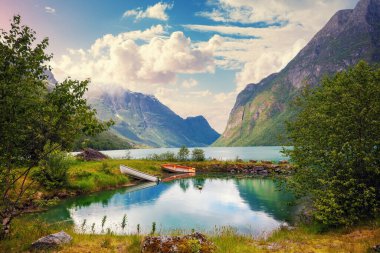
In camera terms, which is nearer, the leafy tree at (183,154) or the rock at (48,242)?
the rock at (48,242)

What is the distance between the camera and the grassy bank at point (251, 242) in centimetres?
1559

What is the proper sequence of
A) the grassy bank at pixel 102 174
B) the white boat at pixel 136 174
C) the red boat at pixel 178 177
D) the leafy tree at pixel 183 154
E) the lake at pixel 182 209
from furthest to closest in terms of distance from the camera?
the leafy tree at pixel 183 154 < the red boat at pixel 178 177 < the white boat at pixel 136 174 < the grassy bank at pixel 102 174 < the lake at pixel 182 209

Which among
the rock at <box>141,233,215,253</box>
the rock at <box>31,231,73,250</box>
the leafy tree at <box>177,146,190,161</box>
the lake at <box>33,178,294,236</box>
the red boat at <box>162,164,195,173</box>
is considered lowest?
the lake at <box>33,178,294,236</box>

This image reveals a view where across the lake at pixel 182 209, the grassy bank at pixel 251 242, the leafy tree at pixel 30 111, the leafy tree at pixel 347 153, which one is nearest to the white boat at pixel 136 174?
the lake at pixel 182 209

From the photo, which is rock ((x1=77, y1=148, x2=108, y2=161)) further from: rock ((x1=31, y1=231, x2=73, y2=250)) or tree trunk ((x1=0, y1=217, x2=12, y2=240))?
rock ((x1=31, y1=231, x2=73, y2=250))

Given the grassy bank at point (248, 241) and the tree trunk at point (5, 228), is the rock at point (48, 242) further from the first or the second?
the tree trunk at point (5, 228)

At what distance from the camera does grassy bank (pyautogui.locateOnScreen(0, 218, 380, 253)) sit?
15.6m

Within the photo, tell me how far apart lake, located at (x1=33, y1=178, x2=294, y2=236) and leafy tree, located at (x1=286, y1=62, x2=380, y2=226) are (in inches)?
245

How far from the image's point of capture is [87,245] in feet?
54.3

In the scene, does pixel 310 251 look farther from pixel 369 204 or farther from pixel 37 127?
pixel 37 127

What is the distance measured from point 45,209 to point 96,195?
11223 mm

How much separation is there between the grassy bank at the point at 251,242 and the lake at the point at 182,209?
150 inches

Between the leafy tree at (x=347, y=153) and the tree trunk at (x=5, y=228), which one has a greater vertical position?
the leafy tree at (x=347, y=153)

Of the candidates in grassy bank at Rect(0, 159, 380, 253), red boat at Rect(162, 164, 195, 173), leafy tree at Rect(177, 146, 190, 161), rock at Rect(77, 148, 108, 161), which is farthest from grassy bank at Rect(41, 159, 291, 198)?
grassy bank at Rect(0, 159, 380, 253)
